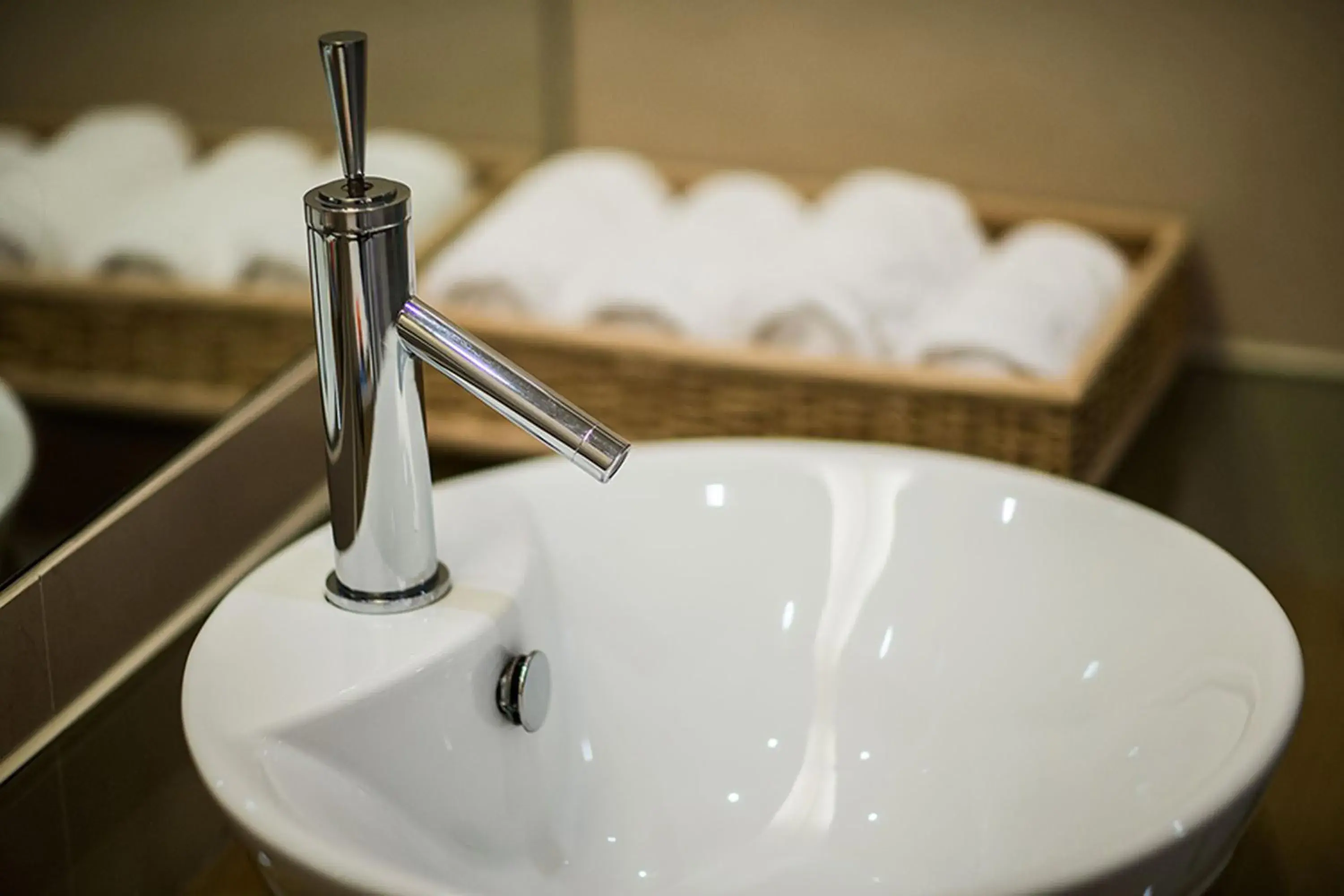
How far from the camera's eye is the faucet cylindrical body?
2.18ft

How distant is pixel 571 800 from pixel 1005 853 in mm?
204

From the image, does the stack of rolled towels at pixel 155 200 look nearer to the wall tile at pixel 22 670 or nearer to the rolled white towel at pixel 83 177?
the rolled white towel at pixel 83 177

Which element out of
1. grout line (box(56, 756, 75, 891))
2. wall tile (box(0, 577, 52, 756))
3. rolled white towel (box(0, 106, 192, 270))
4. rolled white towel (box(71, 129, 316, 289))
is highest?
rolled white towel (box(0, 106, 192, 270))

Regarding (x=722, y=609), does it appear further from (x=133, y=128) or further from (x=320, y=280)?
(x=133, y=128)

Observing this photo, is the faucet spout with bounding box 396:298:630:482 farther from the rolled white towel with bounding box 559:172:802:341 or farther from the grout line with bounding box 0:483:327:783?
the rolled white towel with bounding box 559:172:802:341

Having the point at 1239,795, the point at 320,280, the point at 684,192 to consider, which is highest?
the point at 320,280

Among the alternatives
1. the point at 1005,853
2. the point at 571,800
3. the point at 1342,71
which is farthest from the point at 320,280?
the point at 1342,71

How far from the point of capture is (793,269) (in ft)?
3.96

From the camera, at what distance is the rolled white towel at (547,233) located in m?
1.22

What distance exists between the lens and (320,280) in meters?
0.67

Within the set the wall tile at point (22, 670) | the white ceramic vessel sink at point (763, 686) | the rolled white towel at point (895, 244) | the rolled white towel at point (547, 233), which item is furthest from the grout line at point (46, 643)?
the rolled white towel at point (895, 244)

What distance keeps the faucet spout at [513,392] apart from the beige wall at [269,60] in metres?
0.28

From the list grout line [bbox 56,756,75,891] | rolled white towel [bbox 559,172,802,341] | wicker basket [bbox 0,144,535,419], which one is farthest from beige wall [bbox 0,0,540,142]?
grout line [bbox 56,756,75,891]

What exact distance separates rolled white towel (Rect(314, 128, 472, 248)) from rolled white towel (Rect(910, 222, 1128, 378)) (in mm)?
417
